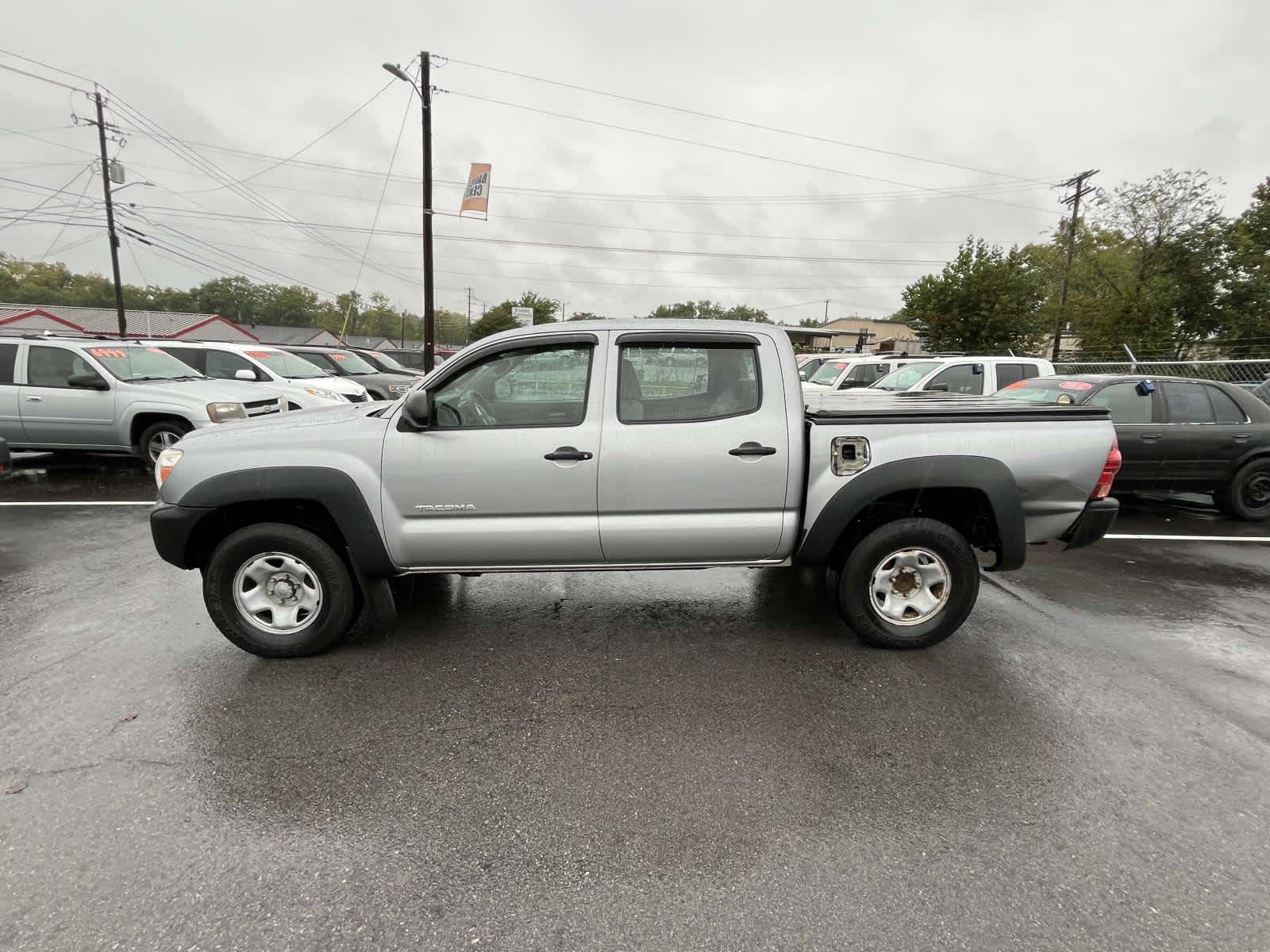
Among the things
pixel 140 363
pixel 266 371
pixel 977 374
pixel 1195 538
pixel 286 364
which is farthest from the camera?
pixel 286 364

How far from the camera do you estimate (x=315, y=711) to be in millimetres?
3098

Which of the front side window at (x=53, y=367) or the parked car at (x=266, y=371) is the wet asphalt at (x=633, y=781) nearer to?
the front side window at (x=53, y=367)

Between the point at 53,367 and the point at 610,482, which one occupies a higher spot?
the point at 53,367

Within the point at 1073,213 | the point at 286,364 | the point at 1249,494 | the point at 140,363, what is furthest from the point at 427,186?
the point at 1073,213

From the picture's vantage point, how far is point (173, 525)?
3420 mm

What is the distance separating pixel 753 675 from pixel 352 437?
2.52m

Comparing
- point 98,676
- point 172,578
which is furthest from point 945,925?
point 172,578

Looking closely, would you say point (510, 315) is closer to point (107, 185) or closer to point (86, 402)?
point (107, 185)

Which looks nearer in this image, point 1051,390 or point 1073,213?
point 1051,390

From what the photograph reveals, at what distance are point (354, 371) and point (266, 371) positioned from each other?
15.8 feet

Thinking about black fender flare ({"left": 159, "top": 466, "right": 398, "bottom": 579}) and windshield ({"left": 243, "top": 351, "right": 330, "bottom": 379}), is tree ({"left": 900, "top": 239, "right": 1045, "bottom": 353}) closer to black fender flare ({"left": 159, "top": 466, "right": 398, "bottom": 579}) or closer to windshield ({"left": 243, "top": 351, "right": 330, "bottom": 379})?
windshield ({"left": 243, "top": 351, "right": 330, "bottom": 379})

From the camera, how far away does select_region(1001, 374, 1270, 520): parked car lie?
6.84 meters

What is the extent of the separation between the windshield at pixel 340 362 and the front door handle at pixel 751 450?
46.1 feet

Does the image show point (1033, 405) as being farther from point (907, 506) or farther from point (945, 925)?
point (945, 925)
